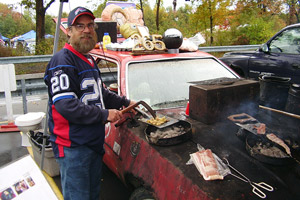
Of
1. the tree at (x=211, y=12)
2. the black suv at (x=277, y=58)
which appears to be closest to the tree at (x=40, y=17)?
the tree at (x=211, y=12)

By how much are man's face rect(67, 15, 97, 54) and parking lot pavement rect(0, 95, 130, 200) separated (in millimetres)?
1778

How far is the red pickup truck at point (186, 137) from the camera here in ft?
5.05

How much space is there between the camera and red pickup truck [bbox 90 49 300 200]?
1.54 metres

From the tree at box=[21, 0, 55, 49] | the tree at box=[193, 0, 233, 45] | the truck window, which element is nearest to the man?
the truck window

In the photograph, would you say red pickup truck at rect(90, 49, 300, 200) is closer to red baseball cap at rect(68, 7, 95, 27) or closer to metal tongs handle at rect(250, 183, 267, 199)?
metal tongs handle at rect(250, 183, 267, 199)

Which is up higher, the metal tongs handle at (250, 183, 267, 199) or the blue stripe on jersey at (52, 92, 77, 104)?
the blue stripe on jersey at (52, 92, 77, 104)

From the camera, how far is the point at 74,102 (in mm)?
1771

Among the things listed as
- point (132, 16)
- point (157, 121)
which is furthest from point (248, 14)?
point (157, 121)

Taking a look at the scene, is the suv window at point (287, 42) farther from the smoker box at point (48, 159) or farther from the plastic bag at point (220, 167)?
the smoker box at point (48, 159)

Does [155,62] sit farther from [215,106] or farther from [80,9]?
[80,9]

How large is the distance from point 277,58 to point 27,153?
5.31m

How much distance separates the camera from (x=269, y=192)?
4.69ft

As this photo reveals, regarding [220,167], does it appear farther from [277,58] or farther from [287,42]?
[287,42]

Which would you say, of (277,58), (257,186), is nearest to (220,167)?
(257,186)
